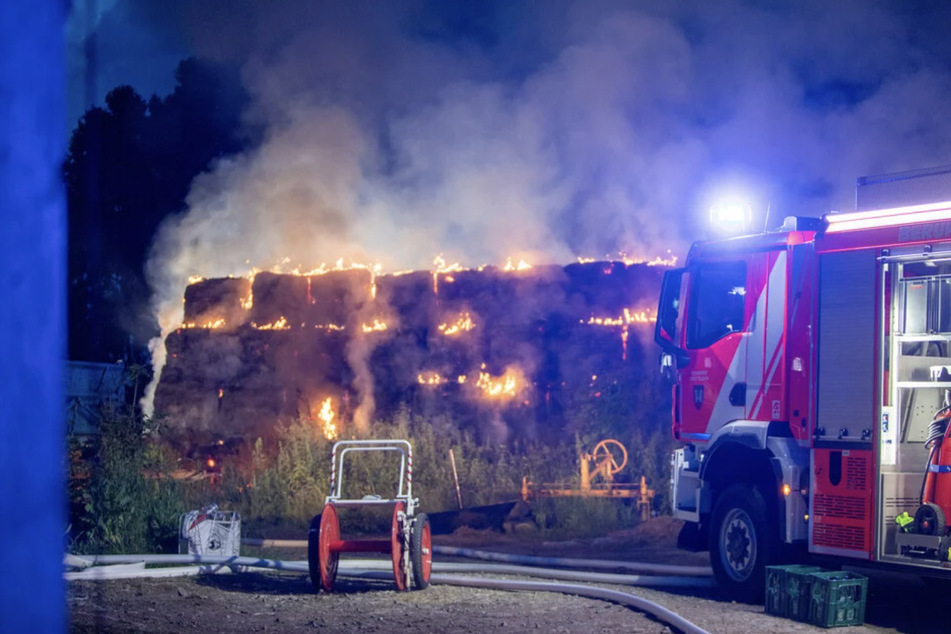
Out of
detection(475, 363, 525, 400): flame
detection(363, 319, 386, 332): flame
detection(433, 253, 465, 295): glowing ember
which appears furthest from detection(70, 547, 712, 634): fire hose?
detection(363, 319, 386, 332): flame

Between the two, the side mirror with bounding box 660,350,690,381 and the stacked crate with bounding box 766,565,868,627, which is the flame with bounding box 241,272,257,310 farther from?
the stacked crate with bounding box 766,565,868,627

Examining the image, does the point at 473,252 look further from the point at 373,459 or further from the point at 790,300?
the point at 790,300

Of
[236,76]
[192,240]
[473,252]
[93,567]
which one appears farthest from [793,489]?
[236,76]

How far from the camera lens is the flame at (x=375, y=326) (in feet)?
81.6

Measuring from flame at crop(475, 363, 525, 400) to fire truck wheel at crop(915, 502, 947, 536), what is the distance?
14.4 metres

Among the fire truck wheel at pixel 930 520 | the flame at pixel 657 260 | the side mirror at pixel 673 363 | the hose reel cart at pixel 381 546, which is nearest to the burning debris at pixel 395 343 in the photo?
the flame at pixel 657 260

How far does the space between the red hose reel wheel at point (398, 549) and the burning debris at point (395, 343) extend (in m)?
11.7

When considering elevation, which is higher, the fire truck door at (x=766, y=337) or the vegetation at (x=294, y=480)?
the fire truck door at (x=766, y=337)

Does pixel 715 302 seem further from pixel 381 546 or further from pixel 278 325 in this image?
pixel 278 325

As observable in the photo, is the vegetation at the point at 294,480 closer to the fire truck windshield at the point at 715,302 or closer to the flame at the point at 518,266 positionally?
the flame at the point at 518,266

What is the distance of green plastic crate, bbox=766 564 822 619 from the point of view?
9.55 m

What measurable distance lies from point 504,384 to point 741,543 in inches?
504

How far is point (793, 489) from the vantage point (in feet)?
33.6

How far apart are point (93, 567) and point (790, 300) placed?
26.6 feet
